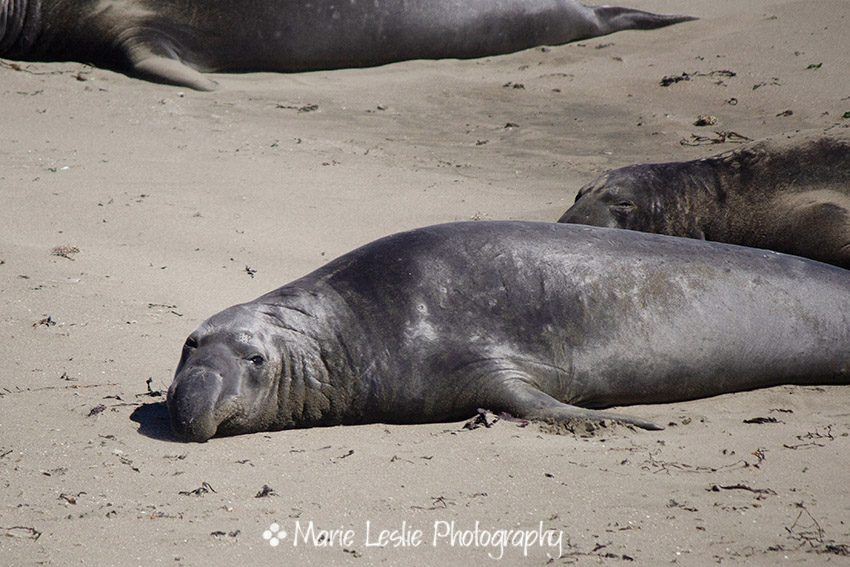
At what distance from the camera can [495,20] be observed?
1145 centimetres

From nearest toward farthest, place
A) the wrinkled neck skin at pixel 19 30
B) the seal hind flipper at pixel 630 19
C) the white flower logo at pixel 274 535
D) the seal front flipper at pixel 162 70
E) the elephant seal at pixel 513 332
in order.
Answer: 1. the white flower logo at pixel 274 535
2. the elephant seal at pixel 513 332
3. the seal front flipper at pixel 162 70
4. the wrinkled neck skin at pixel 19 30
5. the seal hind flipper at pixel 630 19

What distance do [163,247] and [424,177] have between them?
2252mm

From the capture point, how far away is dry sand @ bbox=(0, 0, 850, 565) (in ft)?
10.9

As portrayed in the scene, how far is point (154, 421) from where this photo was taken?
165 inches

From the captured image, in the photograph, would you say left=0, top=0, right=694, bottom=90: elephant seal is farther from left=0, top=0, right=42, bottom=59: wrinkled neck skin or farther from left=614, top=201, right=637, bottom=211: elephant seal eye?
left=614, top=201, right=637, bottom=211: elephant seal eye

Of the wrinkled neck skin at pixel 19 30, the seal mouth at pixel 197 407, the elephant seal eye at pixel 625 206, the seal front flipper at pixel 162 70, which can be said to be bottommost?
the seal mouth at pixel 197 407

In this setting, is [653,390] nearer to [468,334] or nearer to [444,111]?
[468,334]

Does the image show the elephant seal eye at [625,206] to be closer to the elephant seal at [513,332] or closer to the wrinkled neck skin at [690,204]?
the wrinkled neck skin at [690,204]

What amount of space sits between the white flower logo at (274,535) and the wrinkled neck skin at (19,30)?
8199mm

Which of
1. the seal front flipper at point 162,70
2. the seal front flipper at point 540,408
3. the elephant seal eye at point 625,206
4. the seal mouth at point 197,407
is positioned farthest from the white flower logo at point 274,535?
the seal front flipper at point 162,70

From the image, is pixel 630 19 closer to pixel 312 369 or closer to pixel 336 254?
pixel 336 254

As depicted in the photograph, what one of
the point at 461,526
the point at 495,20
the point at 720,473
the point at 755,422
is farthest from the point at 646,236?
the point at 495,20

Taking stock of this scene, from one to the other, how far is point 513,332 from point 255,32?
6697 mm

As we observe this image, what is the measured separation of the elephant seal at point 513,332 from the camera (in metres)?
4.46
